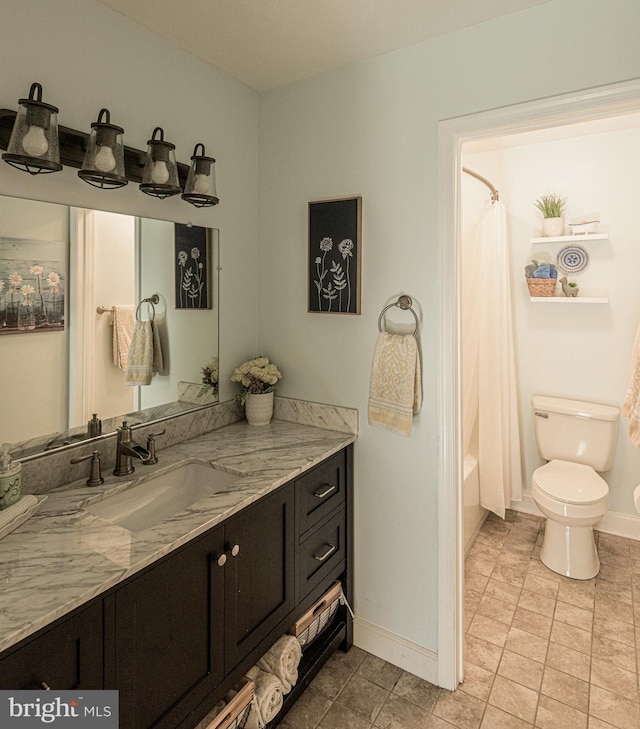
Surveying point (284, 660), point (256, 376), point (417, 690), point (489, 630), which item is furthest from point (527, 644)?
point (256, 376)

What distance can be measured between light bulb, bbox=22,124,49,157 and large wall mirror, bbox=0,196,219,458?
20 cm

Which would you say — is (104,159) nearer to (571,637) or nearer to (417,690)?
(417,690)

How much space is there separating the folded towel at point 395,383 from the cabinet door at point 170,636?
84cm

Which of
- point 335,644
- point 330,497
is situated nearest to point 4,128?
point 330,497

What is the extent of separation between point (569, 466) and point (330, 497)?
1753mm

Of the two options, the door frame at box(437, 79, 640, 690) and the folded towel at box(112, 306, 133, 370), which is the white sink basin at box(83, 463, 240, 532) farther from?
the door frame at box(437, 79, 640, 690)

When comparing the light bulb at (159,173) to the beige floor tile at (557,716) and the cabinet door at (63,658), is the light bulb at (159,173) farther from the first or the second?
the beige floor tile at (557,716)

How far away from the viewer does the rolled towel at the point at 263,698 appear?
1479 mm

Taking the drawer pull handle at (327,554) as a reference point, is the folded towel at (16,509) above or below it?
above

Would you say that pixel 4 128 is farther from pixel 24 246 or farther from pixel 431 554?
pixel 431 554

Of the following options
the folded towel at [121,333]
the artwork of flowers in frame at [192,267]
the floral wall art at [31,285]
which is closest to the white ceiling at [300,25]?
the artwork of flowers in frame at [192,267]

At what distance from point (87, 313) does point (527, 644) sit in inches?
89.2

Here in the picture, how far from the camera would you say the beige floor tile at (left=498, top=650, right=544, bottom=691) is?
1846mm

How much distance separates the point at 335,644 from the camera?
6.41 ft
